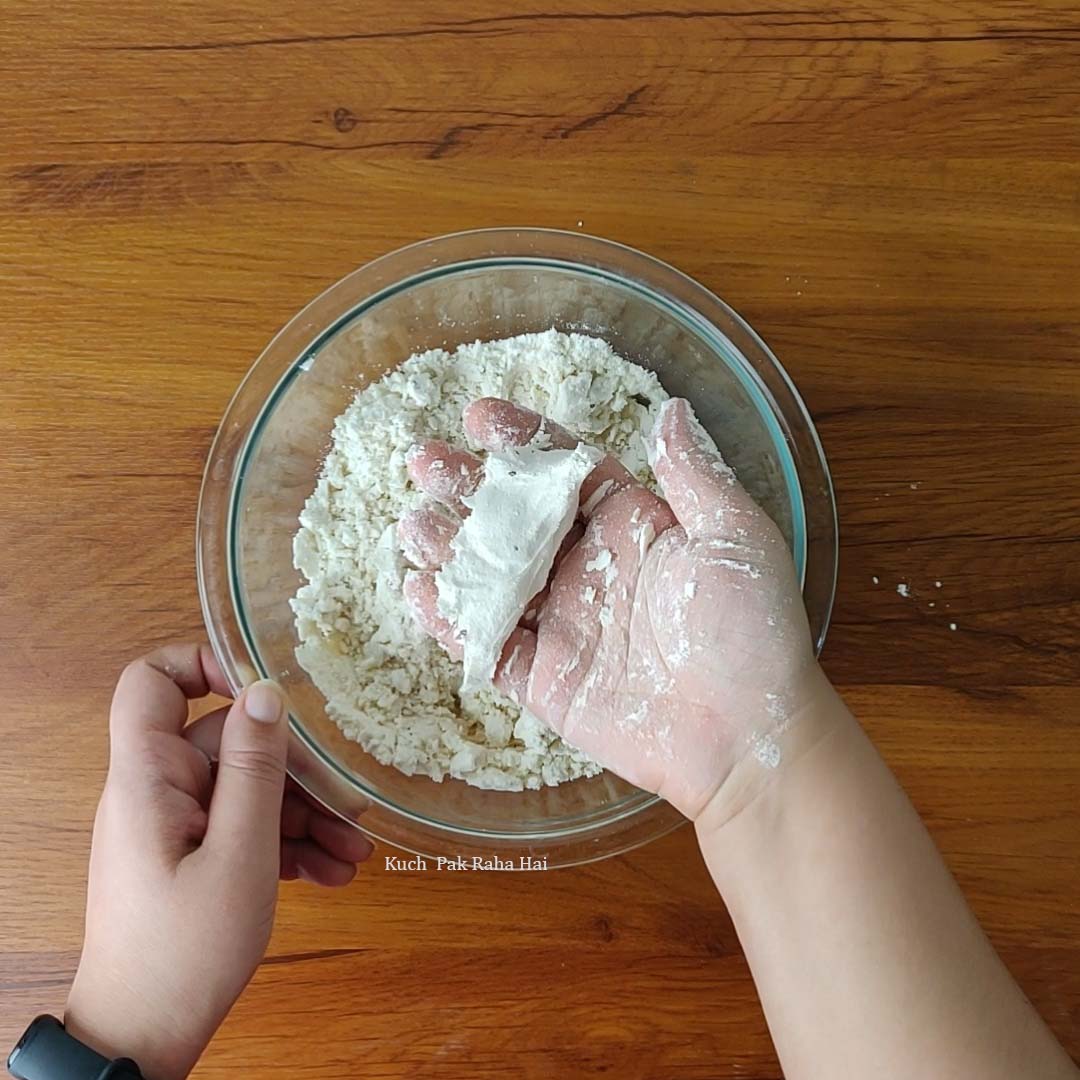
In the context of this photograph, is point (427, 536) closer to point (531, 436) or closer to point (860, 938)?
point (531, 436)

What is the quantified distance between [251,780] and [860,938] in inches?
18.2

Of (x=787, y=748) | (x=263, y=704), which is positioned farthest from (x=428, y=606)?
(x=787, y=748)

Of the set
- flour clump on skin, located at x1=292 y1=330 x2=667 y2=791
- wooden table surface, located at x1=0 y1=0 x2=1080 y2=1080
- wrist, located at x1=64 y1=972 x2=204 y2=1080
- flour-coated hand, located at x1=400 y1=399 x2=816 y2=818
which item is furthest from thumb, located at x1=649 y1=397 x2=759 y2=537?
wrist, located at x1=64 y1=972 x2=204 y2=1080

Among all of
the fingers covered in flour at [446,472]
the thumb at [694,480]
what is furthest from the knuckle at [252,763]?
the thumb at [694,480]

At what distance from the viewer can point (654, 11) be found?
99 centimetres

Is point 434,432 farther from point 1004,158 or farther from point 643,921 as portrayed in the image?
point 1004,158

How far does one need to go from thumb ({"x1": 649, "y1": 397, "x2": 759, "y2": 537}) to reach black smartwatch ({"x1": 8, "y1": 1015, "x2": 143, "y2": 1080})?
583 mm

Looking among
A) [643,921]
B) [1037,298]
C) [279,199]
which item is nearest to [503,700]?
[643,921]

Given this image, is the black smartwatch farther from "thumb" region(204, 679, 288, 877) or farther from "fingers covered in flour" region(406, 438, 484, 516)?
"fingers covered in flour" region(406, 438, 484, 516)

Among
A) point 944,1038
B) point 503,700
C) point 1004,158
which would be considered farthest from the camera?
point 1004,158

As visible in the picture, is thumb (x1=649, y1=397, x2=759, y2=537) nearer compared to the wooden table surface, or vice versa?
thumb (x1=649, y1=397, x2=759, y2=537)

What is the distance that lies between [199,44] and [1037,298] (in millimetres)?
902

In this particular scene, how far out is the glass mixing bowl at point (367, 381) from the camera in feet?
2.75

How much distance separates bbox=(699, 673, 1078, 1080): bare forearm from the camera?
0.68 metres
